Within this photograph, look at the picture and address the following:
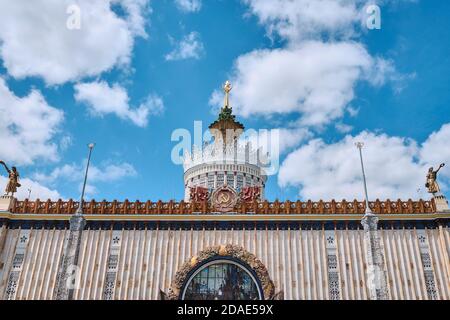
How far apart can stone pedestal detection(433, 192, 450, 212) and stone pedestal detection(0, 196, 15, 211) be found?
121 ft

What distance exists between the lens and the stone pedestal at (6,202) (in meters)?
35.0

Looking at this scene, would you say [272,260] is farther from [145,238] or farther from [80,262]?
[80,262]

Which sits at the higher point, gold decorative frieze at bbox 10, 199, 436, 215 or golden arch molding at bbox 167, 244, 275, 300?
gold decorative frieze at bbox 10, 199, 436, 215

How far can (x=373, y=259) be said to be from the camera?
31.4 meters

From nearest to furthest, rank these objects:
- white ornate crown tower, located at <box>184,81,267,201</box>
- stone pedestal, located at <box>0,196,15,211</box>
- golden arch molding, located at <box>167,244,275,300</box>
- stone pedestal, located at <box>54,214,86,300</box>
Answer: stone pedestal, located at <box>54,214,86,300</box> < golden arch molding, located at <box>167,244,275,300</box> < stone pedestal, located at <box>0,196,15,211</box> < white ornate crown tower, located at <box>184,81,267,201</box>

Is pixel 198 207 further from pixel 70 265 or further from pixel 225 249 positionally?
pixel 70 265

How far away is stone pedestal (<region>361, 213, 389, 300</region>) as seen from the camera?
30625mm

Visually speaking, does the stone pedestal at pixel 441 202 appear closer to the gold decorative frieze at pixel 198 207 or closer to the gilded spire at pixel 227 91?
the gold decorative frieze at pixel 198 207

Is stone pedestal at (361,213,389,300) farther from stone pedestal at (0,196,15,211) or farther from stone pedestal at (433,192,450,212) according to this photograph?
stone pedestal at (0,196,15,211)

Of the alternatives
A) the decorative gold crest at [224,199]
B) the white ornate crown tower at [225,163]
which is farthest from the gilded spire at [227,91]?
the decorative gold crest at [224,199]

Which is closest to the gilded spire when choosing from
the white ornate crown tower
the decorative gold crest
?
the white ornate crown tower

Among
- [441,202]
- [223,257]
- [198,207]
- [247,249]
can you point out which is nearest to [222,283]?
[223,257]

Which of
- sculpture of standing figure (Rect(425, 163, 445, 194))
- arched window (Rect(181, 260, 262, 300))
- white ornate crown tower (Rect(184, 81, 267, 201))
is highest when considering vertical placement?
white ornate crown tower (Rect(184, 81, 267, 201))
